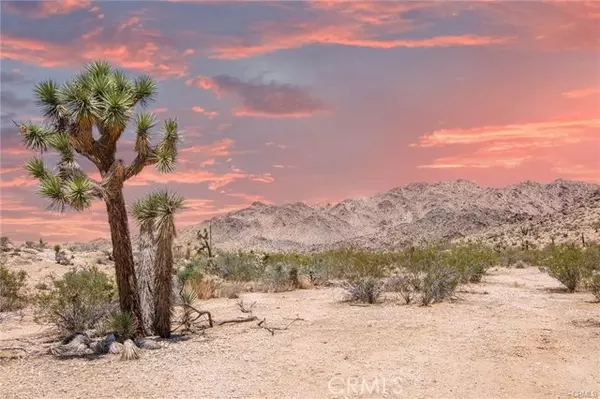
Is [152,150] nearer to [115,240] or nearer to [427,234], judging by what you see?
[115,240]

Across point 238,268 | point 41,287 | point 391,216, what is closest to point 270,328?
point 238,268

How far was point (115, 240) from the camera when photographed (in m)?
13.7

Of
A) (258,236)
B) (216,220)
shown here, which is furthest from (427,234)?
(216,220)

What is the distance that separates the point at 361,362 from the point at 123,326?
5.37 metres

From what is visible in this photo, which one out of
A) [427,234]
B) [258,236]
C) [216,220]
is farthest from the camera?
[216,220]

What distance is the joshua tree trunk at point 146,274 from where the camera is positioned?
13.5 meters

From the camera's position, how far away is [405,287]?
1884cm

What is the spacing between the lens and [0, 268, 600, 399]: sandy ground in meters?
9.74

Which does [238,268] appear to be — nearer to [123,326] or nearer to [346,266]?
[346,266]

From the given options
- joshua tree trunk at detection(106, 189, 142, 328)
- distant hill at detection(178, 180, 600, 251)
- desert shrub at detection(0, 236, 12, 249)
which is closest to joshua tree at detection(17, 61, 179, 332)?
joshua tree trunk at detection(106, 189, 142, 328)

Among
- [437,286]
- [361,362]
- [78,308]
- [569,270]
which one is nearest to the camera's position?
[361,362]

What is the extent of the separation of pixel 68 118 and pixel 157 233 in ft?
11.7

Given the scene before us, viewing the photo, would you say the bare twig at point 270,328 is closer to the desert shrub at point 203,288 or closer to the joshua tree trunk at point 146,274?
the joshua tree trunk at point 146,274

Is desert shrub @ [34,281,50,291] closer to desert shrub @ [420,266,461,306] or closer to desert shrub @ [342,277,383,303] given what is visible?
desert shrub @ [342,277,383,303]
